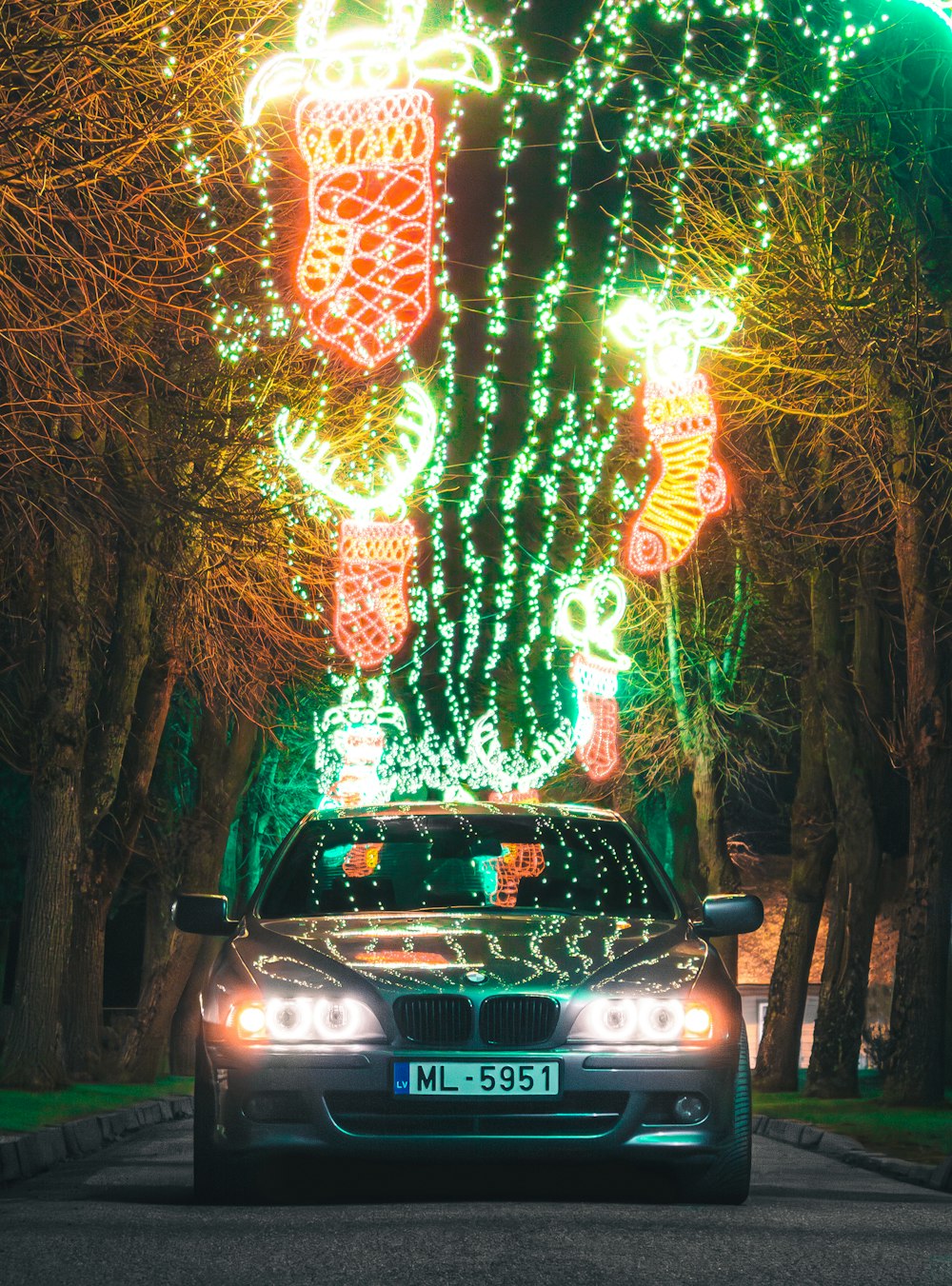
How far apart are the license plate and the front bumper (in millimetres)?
26

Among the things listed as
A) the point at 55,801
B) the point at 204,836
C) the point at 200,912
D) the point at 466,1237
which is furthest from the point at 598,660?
the point at 466,1237

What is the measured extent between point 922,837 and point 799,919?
20.2 ft

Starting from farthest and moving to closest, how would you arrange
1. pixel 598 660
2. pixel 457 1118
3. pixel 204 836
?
pixel 598 660 < pixel 204 836 < pixel 457 1118

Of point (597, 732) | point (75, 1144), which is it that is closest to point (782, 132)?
point (75, 1144)

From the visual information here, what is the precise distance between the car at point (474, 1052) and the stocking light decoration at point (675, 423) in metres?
11.8

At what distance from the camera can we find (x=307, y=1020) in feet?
24.6

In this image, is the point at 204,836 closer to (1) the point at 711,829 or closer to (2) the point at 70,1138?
(1) the point at 711,829

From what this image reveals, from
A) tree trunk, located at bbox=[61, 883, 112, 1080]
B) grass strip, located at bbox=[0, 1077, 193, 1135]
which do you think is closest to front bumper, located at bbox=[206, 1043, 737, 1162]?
grass strip, located at bbox=[0, 1077, 193, 1135]

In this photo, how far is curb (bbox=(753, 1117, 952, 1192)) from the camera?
1155 centimetres

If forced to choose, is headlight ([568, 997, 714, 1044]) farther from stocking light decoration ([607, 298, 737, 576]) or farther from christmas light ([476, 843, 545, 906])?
stocking light decoration ([607, 298, 737, 576])

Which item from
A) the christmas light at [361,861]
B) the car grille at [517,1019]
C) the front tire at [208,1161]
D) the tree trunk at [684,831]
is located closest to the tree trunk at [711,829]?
the tree trunk at [684,831]

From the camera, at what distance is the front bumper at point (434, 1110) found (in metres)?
7.42

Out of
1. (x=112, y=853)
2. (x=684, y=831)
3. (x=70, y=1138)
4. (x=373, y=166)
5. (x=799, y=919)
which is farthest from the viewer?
→ (x=684, y=831)

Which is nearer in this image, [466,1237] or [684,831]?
[466,1237]
